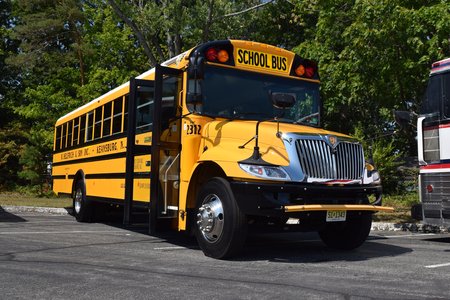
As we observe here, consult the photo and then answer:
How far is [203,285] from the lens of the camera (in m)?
4.98

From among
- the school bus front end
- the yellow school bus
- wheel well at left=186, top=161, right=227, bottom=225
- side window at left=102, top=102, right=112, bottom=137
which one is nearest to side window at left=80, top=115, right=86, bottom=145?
side window at left=102, top=102, right=112, bottom=137

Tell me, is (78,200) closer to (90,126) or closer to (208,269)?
(90,126)

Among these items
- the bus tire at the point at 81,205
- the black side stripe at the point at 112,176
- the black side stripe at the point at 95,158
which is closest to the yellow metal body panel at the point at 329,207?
the black side stripe at the point at 112,176

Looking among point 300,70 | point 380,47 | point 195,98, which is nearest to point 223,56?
point 195,98

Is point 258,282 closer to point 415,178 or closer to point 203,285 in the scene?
point 203,285

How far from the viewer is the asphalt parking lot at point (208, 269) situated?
4.69m

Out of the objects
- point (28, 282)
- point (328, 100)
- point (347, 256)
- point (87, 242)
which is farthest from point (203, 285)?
point (328, 100)

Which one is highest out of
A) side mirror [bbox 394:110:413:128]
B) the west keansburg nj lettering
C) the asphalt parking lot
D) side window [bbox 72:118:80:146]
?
side window [bbox 72:118:80:146]

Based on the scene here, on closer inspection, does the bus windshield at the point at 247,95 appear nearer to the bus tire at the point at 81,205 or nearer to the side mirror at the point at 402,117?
the side mirror at the point at 402,117

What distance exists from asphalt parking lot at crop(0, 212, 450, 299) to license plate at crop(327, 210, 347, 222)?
0.56 m

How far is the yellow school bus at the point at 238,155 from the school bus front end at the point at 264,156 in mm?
14

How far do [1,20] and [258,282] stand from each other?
116 feet

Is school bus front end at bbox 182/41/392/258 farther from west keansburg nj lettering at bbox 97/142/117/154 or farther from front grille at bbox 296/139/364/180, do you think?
west keansburg nj lettering at bbox 97/142/117/154

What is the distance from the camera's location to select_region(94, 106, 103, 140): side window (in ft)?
34.9
